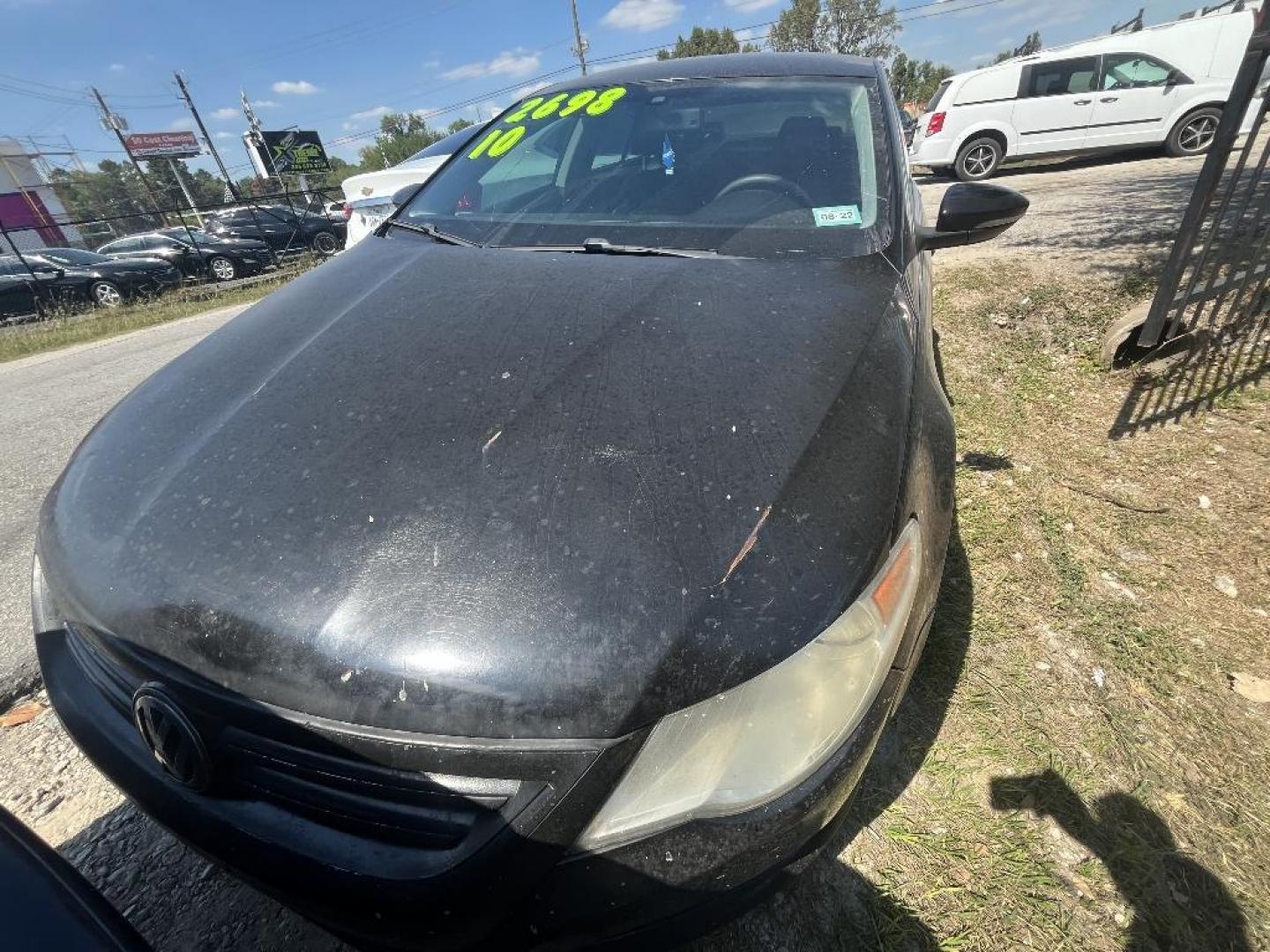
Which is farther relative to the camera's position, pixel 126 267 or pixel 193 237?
pixel 193 237

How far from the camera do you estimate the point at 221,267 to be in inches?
481

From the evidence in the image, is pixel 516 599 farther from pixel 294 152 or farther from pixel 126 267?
pixel 294 152

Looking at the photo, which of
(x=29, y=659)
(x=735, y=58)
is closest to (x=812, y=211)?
(x=735, y=58)

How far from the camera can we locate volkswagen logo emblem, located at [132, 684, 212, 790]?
0.88 metres

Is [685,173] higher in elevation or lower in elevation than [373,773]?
higher

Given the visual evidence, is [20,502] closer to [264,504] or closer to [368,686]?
[264,504]

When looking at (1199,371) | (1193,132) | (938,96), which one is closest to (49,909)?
(1199,371)

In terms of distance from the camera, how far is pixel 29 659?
194 cm

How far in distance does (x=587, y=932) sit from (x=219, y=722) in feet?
1.98

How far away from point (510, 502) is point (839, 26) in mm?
42572

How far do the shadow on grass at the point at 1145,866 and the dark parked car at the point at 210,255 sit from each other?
15.0 meters

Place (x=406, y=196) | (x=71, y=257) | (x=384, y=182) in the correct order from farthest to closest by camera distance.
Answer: (x=71, y=257) → (x=384, y=182) → (x=406, y=196)

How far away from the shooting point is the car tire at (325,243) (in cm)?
1359

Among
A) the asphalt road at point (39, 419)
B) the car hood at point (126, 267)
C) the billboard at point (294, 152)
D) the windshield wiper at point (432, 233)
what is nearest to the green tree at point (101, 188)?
the billboard at point (294, 152)
